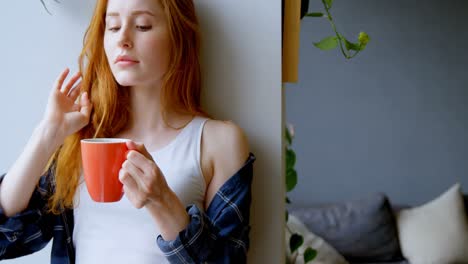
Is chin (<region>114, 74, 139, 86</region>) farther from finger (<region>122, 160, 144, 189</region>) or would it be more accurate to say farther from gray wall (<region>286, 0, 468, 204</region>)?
gray wall (<region>286, 0, 468, 204</region>)

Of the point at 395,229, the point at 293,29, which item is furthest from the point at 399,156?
the point at 293,29

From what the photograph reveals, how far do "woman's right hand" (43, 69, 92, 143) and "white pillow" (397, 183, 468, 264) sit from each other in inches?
106

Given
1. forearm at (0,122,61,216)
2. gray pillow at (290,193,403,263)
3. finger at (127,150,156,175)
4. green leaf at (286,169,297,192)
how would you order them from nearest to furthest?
1. finger at (127,150,156,175)
2. forearm at (0,122,61,216)
3. green leaf at (286,169,297,192)
4. gray pillow at (290,193,403,263)

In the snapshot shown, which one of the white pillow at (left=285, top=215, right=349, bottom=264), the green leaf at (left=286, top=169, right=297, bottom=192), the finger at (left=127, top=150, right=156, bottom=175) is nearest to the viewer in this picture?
the finger at (left=127, top=150, right=156, bottom=175)

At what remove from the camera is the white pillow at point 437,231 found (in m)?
3.26

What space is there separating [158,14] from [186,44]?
0.24ft

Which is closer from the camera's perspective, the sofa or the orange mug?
the orange mug

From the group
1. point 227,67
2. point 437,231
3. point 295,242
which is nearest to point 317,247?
A: point 437,231

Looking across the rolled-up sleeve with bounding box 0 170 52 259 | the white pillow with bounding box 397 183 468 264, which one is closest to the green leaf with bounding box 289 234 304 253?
the rolled-up sleeve with bounding box 0 170 52 259

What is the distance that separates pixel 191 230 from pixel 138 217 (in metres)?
0.12

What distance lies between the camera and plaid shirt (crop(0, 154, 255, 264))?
87cm

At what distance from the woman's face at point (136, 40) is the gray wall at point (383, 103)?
2.68 m

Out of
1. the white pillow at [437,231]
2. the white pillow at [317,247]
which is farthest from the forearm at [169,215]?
the white pillow at [437,231]

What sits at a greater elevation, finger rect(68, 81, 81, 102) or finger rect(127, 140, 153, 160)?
finger rect(68, 81, 81, 102)
